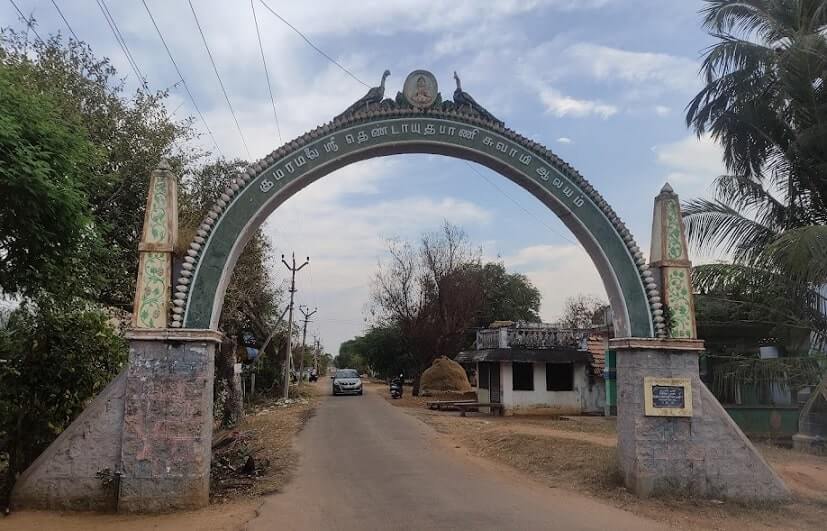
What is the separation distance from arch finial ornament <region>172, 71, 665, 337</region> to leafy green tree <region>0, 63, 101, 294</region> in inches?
65.7

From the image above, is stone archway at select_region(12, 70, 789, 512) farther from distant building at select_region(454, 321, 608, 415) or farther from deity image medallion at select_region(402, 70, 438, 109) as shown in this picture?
distant building at select_region(454, 321, 608, 415)

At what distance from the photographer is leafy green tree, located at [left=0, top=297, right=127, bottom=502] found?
812 centimetres

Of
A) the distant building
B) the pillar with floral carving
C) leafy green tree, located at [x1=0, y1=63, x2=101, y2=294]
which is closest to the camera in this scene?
leafy green tree, located at [x1=0, y1=63, x2=101, y2=294]

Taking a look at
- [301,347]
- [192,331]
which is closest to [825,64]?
[192,331]

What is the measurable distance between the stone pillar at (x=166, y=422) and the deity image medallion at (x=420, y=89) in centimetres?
413

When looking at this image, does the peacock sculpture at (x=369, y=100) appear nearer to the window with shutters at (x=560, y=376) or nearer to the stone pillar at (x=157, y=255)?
the stone pillar at (x=157, y=255)

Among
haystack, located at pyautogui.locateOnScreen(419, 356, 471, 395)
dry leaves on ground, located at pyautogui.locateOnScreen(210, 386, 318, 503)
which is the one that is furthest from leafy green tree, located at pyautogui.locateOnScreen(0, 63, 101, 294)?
haystack, located at pyautogui.locateOnScreen(419, 356, 471, 395)

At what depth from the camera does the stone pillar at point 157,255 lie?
7.82 meters

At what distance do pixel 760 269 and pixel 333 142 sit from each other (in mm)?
7181

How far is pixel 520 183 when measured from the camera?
920 centimetres

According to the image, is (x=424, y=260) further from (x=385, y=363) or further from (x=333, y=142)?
(x=333, y=142)

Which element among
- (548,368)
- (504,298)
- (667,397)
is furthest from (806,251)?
(504,298)

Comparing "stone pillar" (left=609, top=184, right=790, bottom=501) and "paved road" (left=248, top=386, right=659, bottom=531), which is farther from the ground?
"stone pillar" (left=609, top=184, right=790, bottom=501)

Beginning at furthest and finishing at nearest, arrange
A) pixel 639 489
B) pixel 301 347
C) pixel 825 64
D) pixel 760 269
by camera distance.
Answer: pixel 301 347
pixel 825 64
pixel 760 269
pixel 639 489
